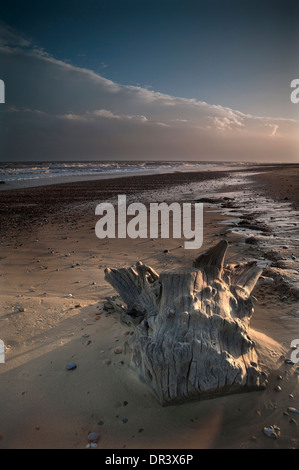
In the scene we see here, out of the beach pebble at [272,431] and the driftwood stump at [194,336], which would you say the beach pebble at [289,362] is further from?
the beach pebble at [272,431]

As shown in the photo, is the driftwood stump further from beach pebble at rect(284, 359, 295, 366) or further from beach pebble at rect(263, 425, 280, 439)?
beach pebble at rect(284, 359, 295, 366)

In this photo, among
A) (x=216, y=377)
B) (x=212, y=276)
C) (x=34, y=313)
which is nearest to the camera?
(x=216, y=377)

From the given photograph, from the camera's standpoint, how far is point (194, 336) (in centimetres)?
274

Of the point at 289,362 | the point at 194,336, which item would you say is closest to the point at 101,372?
the point at 194,336

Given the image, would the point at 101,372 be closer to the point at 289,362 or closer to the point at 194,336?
the point at 194,336

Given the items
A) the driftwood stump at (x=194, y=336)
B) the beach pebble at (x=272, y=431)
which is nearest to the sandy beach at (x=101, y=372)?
the beach pebble at (x=272, y=431)

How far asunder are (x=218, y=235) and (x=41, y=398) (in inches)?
278

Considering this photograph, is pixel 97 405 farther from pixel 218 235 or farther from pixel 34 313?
pixel 218 235

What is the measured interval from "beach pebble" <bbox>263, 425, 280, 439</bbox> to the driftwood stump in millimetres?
369

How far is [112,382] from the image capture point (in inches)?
118

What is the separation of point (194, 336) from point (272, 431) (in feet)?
3.20

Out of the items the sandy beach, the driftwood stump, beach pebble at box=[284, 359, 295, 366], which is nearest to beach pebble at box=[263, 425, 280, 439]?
the sandy beach

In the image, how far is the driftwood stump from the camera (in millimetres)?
2609
